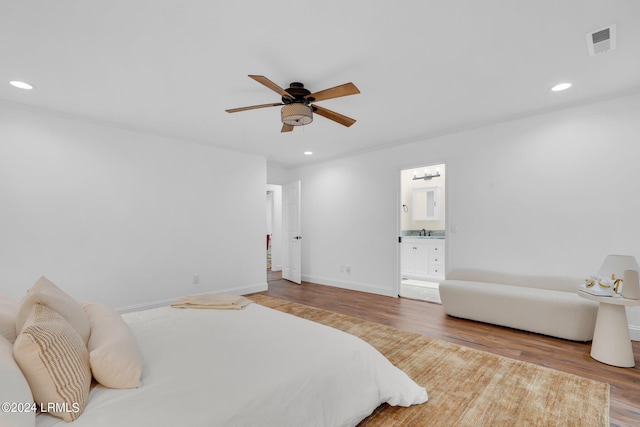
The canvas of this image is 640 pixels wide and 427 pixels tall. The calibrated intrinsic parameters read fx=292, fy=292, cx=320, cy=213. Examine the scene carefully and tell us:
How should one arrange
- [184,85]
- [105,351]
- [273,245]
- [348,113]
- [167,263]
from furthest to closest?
[273,245] < [167,263] < [348,113] < [184,85] < [105,351]

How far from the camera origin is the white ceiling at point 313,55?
188 cm

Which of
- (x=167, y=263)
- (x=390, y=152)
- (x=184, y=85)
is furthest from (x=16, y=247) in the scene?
(x=390, y=152)

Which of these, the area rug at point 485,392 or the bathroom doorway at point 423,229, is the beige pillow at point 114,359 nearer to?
the area rug at point 485,392

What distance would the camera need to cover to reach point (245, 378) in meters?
1.34

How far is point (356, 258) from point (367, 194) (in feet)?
4.02

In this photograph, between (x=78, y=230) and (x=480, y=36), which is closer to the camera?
(x=480, y=36)

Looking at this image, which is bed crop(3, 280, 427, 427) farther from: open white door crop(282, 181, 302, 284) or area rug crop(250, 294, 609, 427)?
open white door crop(282, 181, 302, 284)

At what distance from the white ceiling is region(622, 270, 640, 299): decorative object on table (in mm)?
1835

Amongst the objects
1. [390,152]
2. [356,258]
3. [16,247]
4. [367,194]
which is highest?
[390,152]

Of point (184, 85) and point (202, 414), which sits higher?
point (184, 85)

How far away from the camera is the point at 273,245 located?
27.0ft

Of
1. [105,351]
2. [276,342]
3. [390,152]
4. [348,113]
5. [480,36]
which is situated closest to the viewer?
[105,351]

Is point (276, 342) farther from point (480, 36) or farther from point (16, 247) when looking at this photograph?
point (16, 247)

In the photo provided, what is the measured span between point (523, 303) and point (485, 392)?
1614mm
